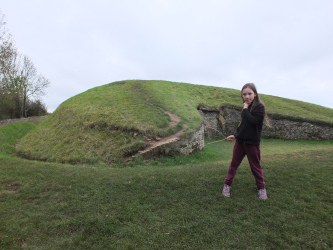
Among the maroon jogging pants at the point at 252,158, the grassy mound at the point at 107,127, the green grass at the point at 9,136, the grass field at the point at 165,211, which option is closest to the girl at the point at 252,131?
the maroon jogging pants at the point at 252,158

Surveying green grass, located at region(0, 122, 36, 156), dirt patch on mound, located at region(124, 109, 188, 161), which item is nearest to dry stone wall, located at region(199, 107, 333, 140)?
dirt patch on mound, located at region(124, 109, 188, 161)

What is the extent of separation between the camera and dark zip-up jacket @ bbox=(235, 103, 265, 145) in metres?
4.38

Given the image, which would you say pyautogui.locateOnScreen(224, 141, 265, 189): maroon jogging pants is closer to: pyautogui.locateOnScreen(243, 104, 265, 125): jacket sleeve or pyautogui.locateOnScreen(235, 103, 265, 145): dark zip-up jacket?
pyautogui.locateOnScreen(235, 103, 265, 145): dark zip-up jacket

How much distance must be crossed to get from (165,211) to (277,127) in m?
18.1

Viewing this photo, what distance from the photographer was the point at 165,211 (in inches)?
171

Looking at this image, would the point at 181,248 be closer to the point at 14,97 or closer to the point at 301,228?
the point at 301,228

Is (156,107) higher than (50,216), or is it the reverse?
(156,107)

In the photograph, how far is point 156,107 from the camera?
14898 mm

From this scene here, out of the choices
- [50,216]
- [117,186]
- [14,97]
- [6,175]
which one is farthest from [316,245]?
[14,97]

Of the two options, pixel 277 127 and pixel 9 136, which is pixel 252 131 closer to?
pixel 277 127

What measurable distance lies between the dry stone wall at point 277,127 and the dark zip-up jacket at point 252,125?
13.1 m

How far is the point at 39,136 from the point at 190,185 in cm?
1321

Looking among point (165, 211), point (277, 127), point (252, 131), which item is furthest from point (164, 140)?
point (277, 127)

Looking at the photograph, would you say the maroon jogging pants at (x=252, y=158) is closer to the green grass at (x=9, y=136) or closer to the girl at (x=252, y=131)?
the girl at (x=252, y=131)
